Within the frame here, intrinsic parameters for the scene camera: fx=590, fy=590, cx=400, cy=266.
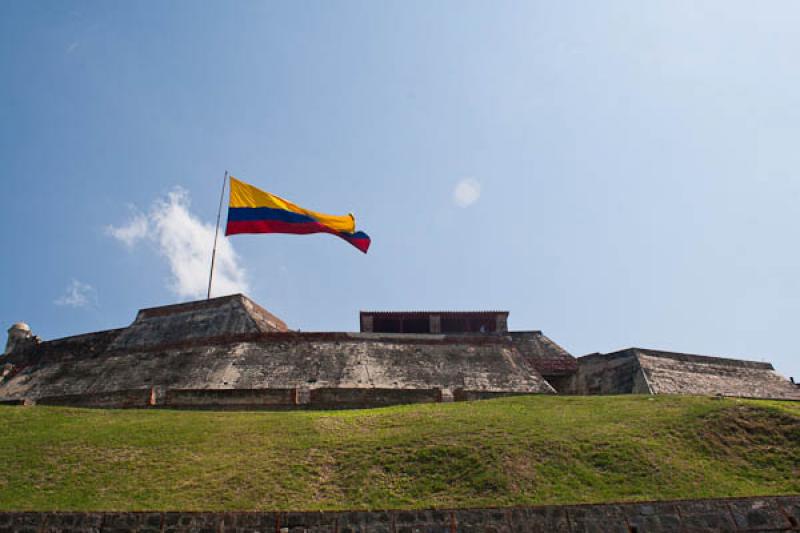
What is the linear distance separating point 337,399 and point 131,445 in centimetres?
778

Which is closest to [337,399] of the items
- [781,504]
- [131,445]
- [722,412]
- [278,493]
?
[131,445]

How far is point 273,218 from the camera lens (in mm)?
27109

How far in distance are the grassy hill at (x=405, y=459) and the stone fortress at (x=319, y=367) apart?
491 centimetres

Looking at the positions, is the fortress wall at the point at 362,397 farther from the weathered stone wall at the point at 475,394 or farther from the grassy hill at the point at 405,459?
the grassy hill at the point at 405,459

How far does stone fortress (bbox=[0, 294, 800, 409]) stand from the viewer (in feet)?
67.7

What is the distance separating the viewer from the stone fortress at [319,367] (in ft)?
67.7

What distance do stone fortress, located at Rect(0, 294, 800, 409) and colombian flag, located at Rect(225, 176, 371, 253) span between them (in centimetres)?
345

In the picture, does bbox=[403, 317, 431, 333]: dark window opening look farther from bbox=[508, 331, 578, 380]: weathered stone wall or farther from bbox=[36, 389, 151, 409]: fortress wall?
bbox=[36, 389, 151, 409]: fortress wall

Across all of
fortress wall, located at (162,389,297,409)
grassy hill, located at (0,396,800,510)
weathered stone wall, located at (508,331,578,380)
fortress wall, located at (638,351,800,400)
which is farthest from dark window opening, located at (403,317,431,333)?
grassy hill, located at (0,396,800,510)

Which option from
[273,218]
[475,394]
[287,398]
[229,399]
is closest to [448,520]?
[475,394]

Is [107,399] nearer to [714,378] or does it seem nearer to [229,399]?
[229,399]

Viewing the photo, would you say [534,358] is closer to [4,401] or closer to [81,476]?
[81,476]

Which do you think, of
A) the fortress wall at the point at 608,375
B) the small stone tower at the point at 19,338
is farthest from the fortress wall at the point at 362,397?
the small stone tower at the point at 19,338

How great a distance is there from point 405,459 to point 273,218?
17.4 meters
